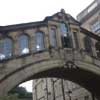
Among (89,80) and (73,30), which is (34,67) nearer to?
(73,30)

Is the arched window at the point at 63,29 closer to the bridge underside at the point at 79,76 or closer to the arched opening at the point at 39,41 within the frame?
the arched opening at the point at 39,41

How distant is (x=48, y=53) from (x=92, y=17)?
402 inches

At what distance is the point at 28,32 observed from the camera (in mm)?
24812

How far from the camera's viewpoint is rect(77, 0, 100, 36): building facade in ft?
105

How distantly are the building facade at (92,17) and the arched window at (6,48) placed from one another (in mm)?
11823

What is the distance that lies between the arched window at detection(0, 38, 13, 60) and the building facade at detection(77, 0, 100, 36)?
11.8 m

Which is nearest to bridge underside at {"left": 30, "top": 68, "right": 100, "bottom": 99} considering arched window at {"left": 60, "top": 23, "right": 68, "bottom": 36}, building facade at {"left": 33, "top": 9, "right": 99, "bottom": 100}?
building facade at {"left": 33, "top": 9, "right": 99, "bottom": 100}

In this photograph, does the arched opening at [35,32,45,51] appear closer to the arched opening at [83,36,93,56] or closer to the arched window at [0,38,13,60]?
the arched window at [0,38,13,60]

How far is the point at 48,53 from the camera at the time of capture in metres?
24.8

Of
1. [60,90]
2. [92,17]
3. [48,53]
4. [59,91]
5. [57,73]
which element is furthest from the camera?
[59,91]

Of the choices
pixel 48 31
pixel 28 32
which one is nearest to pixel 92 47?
pixel 48 31

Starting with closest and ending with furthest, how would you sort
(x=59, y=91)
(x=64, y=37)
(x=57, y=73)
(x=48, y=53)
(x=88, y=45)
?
(x=48, y=53) < (x=64, y=37) < (x=57, y=73) < (x=88, y=45) < (x=59, y=91)

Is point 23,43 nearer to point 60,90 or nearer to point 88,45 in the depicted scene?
point 88,45

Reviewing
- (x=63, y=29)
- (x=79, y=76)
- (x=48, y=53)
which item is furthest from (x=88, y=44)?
(x=48, y=53)
